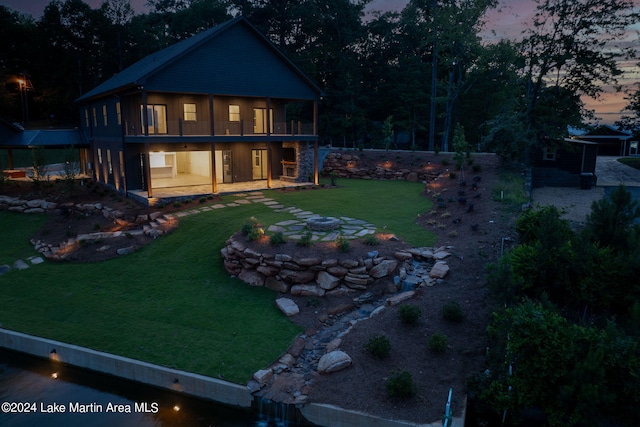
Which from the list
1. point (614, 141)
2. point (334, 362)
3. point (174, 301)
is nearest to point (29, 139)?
point (174, 301)

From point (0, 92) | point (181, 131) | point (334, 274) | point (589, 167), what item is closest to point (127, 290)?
point (334, 274)

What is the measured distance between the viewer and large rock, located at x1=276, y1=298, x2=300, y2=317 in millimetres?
10734

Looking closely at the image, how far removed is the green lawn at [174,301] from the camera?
9.37 meters

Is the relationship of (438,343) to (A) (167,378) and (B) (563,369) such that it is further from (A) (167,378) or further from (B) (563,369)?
(A) (167,378)

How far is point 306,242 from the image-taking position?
40.2 feet

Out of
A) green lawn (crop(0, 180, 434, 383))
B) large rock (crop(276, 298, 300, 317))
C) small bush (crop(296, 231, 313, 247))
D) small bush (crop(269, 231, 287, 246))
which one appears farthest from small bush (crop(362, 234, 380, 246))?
large rock (crop(276, 298, 300, 317))

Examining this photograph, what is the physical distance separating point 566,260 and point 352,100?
109ft

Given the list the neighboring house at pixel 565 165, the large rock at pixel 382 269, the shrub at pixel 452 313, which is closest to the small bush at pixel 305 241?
the large rock at pixel 382 269

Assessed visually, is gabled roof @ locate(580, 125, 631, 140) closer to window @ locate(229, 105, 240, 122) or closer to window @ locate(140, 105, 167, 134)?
window @ locate(229, 105, 240, 122)

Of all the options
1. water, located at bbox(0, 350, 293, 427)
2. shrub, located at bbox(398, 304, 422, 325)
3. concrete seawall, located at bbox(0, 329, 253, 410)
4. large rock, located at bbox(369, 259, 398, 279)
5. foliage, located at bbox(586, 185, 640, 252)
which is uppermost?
foliage, located at bbox(586, 185, 640, 252)

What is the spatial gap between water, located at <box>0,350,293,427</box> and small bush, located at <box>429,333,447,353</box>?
324cm

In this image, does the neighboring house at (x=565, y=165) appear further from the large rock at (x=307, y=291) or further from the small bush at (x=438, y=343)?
the small bush at (x=438, y=343)

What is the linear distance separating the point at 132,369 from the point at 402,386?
18.6ft

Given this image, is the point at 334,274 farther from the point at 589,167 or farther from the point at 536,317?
the point at 589,167
